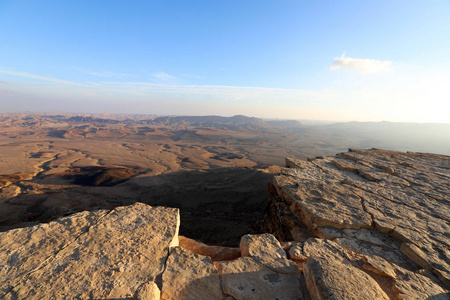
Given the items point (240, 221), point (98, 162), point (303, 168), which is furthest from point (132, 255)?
point (98, 162)

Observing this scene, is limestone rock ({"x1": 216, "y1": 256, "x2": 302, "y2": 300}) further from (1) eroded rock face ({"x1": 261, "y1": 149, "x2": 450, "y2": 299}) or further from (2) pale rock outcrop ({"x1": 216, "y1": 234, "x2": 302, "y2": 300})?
(1) eroded rock face ({"x1": 261, "y1": 149, "x2": 450, "y2": 299})

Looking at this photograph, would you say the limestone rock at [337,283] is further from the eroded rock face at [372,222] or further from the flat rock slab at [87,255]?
the flat rock slab at [87,255]

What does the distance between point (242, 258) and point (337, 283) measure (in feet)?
3.42

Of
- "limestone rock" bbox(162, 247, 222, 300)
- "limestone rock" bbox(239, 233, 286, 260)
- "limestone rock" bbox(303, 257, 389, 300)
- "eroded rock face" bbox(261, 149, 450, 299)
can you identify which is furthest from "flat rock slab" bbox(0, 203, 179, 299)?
"eroded rock face" bbox(261, 149, 450, 299)

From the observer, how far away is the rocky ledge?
186 cm

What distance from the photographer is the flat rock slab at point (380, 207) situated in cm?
286

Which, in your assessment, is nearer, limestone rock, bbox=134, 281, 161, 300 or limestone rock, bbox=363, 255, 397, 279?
limestone rock, bbox=134, 281, 161, 300

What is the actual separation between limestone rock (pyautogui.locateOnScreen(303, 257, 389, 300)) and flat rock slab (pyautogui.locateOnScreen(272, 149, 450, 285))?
4.00 ft

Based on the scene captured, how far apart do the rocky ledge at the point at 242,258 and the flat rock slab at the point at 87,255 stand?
0.4 inches

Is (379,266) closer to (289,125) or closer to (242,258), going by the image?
(242,258)

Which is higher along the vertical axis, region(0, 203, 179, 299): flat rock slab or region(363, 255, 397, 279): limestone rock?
region(363, 255, 397, 279): limestone rock

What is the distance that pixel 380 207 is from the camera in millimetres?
3971

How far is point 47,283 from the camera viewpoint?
6.27 feet

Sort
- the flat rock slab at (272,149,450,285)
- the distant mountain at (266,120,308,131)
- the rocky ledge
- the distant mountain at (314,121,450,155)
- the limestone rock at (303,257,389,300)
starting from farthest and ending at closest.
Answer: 1. the distant mountain at (266,120,308,131)
2. the distant mountain at (314,121,450,155)
3. the flat rock slab at (272,149,450,285)
4. the rocky ledge
5. the limestone rock at (303,257,389,300)
